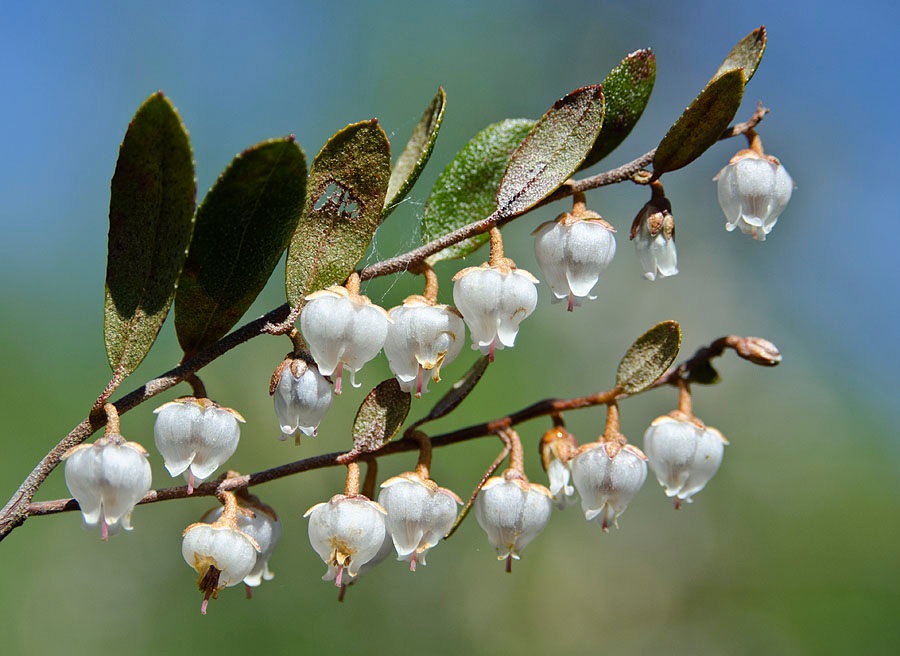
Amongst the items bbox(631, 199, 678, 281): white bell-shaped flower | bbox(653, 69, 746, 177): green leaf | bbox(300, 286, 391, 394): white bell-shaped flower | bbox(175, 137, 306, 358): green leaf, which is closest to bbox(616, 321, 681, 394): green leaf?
bbox(631, 199, 678, 281): white bell-shaped flower

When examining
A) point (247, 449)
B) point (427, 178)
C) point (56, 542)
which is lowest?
point (56, 542)

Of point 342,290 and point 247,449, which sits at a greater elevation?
point 247,449

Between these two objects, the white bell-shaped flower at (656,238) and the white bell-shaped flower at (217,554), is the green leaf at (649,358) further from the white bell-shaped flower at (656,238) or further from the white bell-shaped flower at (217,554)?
the white bell-shaped flower at (217,554)

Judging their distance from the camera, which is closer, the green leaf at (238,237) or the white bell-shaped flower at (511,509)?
the green leaf at (238,237)

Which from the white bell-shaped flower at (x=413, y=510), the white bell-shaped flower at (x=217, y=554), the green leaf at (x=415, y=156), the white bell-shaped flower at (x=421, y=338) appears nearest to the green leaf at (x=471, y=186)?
the green leaf at (x=415, y=156)

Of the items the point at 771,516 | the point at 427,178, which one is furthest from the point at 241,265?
the point at 771,516

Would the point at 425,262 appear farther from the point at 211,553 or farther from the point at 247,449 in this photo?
the point at 247,449

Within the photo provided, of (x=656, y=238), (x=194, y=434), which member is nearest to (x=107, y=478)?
(x=194, y=434)
